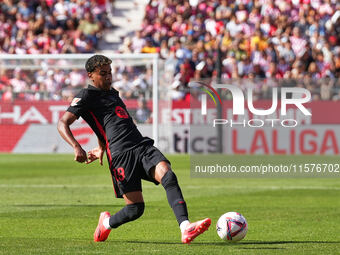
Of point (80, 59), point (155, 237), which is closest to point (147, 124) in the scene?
point (80, 59)

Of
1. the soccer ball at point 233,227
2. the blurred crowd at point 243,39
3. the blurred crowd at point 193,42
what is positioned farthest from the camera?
the blurred crowd at point 243,39

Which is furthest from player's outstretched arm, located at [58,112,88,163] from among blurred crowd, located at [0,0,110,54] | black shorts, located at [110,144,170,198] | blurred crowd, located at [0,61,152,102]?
blurred crowd, located at [0,0,110,54]

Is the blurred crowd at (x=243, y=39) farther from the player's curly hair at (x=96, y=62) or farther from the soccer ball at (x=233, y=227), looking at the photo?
the player's curly hair at (x=96, y=62)

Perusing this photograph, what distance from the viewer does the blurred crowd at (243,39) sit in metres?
26.0

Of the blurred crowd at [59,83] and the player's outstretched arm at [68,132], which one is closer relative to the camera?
the player's outstretched arm at [68,132]

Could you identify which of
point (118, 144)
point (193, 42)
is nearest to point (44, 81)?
point (193, 42)

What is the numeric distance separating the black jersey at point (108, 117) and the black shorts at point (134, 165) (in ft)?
0.24

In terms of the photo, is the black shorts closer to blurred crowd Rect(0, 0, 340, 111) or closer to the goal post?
the goal post

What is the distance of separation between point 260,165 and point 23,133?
773 cm

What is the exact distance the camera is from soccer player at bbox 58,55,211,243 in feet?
28.0

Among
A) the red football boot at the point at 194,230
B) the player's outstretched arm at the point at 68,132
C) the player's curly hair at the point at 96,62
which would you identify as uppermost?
the player's curly hair at the point at 96,62

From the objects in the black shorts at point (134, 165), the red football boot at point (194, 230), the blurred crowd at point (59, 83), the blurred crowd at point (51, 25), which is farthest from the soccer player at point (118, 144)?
the blurred crowd at point (51, 25)

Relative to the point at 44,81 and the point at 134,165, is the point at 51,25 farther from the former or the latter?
the point at 134,165

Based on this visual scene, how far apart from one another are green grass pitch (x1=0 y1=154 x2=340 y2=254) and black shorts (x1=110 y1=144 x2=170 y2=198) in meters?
0.64
